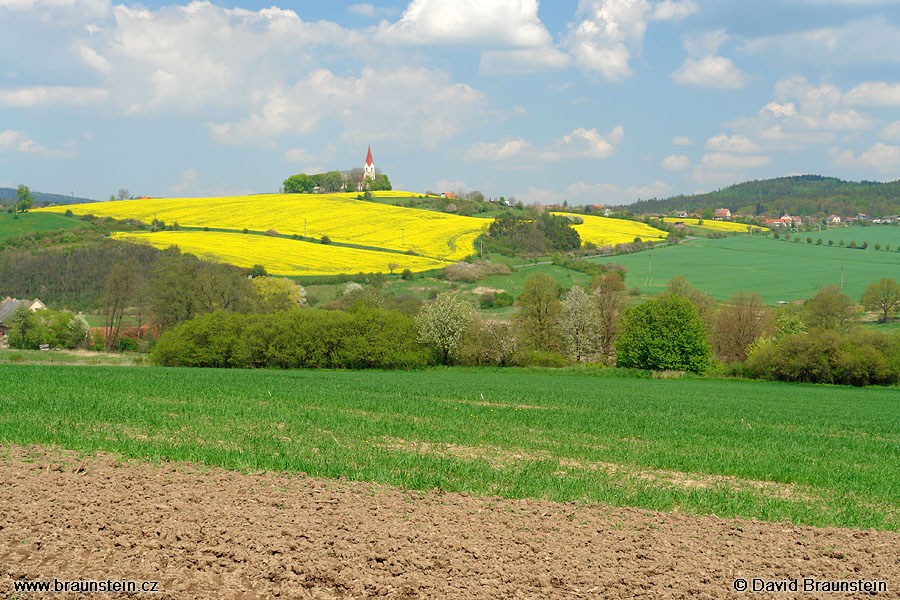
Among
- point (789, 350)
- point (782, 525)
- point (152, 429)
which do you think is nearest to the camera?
point (782, 525)

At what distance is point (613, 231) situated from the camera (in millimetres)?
125875

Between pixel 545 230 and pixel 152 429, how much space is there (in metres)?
105

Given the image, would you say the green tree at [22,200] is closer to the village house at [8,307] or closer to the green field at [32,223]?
the green field at [32,223]

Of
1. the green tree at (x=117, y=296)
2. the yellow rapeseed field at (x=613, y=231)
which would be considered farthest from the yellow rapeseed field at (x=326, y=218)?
the green tree at (x=117, y=296)

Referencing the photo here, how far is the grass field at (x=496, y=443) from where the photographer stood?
378 inches

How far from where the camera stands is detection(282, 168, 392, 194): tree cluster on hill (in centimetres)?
16638

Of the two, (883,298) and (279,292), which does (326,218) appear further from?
(883,298)

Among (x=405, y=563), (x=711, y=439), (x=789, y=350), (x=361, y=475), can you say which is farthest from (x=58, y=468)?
(x=789, y=350)

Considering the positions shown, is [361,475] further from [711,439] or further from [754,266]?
[754,266]

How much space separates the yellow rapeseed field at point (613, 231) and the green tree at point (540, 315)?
2128 inches

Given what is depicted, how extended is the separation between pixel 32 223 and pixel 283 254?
46.0 meters

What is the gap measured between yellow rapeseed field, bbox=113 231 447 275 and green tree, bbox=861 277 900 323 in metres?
53.9

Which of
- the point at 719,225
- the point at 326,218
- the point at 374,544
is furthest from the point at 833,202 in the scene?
the point at 374,544

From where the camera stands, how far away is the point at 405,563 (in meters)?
6.54
